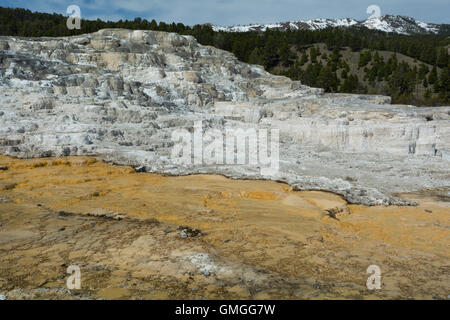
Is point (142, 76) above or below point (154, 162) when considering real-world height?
above

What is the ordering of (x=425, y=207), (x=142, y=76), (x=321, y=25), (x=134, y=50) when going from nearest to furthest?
(x=425, y=207)
(x=142, y=76)
(x=134, y=50)
(x=321, y=25)

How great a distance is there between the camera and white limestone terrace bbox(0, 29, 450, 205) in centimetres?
1270

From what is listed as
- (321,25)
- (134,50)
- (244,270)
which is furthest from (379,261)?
(321,25)

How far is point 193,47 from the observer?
30031mm

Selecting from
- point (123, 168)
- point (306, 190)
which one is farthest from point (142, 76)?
point (306, 190)

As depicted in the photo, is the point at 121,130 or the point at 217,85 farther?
the point at 217,85

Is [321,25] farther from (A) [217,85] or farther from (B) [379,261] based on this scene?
(B) [379,261]

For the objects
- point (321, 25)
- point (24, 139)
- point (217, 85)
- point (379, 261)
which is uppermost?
point (321, 25)

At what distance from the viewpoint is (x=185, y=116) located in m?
20.0

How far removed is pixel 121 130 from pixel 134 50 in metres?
13.2

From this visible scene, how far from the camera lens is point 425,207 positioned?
8914mm

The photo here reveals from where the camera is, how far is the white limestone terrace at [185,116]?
12.7 m

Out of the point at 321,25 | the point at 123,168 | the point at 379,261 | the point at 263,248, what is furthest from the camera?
the point at 321,25

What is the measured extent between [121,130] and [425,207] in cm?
1331
